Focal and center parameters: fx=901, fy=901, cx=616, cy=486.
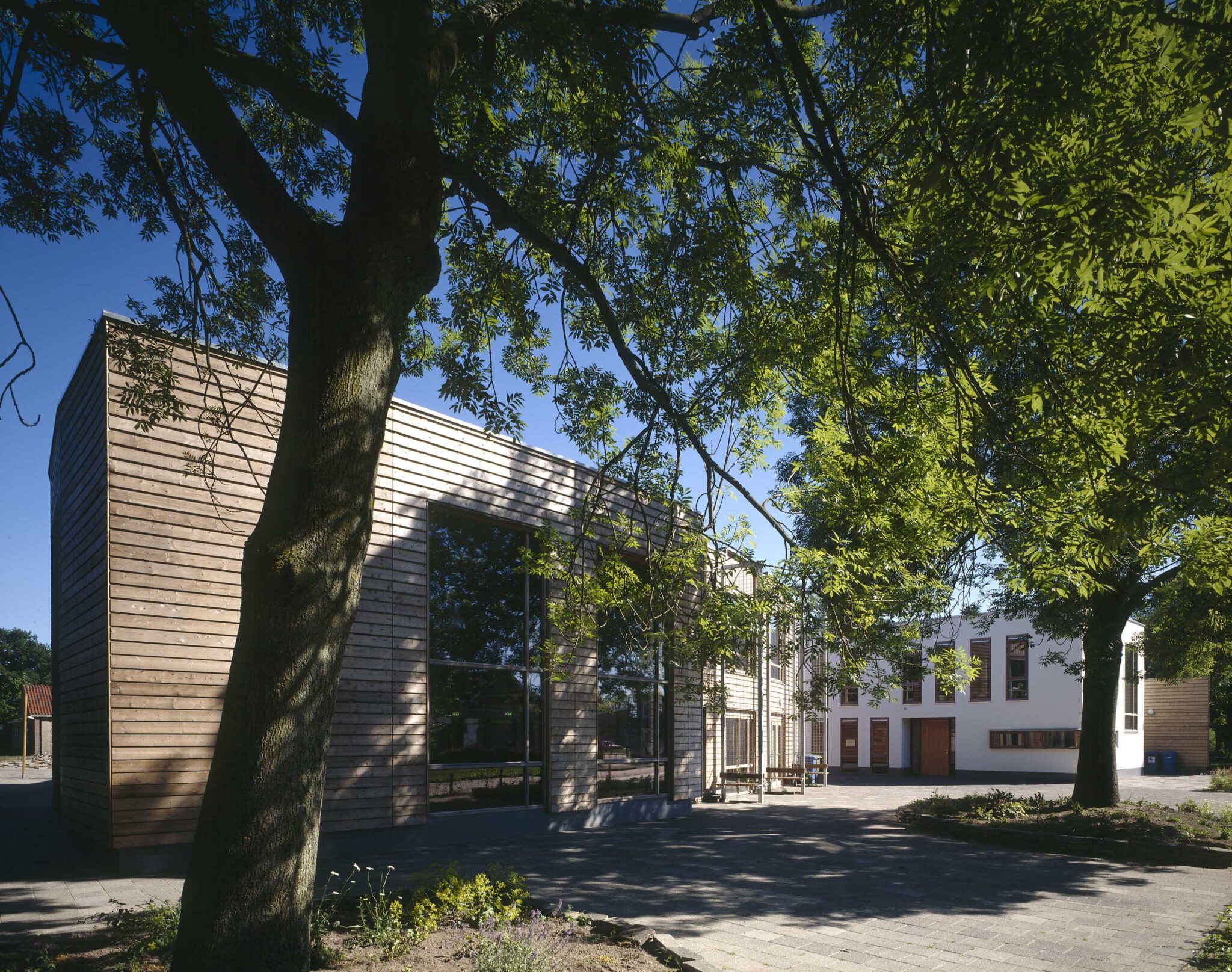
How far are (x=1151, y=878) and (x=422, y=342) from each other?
10.7 m

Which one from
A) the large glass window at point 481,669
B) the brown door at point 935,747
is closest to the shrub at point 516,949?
the large glass window at point 481,669

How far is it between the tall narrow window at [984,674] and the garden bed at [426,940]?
1402 inches

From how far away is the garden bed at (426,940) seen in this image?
16.0 feet

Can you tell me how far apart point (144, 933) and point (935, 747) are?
3932 centimetres

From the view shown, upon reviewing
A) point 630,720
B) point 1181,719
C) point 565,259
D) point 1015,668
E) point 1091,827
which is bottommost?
point 1181,719

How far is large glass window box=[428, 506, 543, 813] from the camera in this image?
504 inches

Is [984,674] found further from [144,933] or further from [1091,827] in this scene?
[144,933]

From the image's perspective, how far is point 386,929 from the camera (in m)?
5.27

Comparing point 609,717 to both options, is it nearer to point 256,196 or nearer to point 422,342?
point 422,342

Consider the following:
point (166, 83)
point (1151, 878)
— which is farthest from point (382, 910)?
point (1151, 878)

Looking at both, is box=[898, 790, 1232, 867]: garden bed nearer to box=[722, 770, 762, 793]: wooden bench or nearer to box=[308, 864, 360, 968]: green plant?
box=[722, 770, 762, 793]: wooden bench

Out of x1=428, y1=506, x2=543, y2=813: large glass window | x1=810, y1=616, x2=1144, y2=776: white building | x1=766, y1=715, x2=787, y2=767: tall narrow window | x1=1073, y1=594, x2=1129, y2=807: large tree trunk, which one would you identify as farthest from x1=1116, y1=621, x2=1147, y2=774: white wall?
x1=428, y1=506, x2=543, y2=813: large glass window

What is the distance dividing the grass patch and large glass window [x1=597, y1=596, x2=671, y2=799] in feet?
15.5

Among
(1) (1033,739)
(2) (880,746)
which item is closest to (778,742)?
(1) (1033,739)
